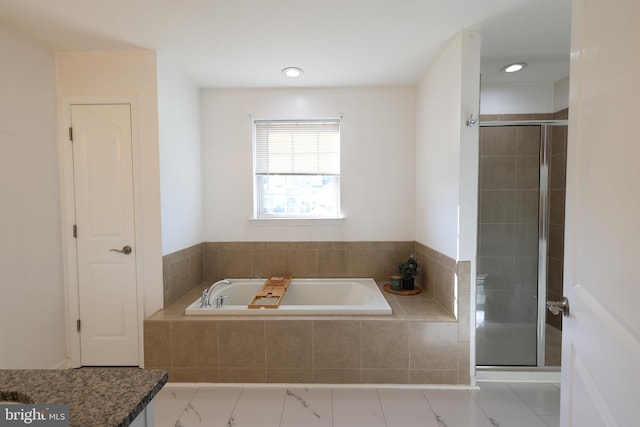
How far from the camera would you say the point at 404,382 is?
208cm

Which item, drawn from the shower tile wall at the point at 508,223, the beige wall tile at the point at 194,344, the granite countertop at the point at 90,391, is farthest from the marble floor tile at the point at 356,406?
the granite countertop at the point at 90,391

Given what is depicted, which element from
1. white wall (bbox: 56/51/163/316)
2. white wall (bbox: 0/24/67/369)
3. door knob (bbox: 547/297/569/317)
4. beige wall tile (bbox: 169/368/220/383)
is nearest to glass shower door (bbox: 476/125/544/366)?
door knob (bbox: 547/297/569/317)

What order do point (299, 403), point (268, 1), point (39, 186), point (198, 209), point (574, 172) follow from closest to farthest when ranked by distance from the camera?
point (574, 172), point (268, 1), point (299, 403), point (39, 186), point (198, 209)

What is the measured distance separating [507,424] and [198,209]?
2.92 m

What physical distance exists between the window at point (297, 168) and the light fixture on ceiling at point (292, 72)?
48 cm

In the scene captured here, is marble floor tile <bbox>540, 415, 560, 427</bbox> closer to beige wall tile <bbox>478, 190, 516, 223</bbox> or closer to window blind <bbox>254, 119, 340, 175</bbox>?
beige wall tile <bbox>478, 190, 516, 223</bbox>

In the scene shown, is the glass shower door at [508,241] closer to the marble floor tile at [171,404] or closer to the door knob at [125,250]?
the marble floor tile at [171,404]

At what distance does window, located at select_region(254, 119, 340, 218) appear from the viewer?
301cm

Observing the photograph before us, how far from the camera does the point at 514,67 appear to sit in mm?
2537

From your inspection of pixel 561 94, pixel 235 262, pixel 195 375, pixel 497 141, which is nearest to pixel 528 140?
pixel 497 141

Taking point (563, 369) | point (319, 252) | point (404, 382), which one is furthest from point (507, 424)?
point (319, 252)

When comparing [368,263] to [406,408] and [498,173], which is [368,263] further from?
[498,173]

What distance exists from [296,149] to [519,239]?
7.54 feet

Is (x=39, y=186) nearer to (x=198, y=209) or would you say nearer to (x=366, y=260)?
(x=198, y=209)
